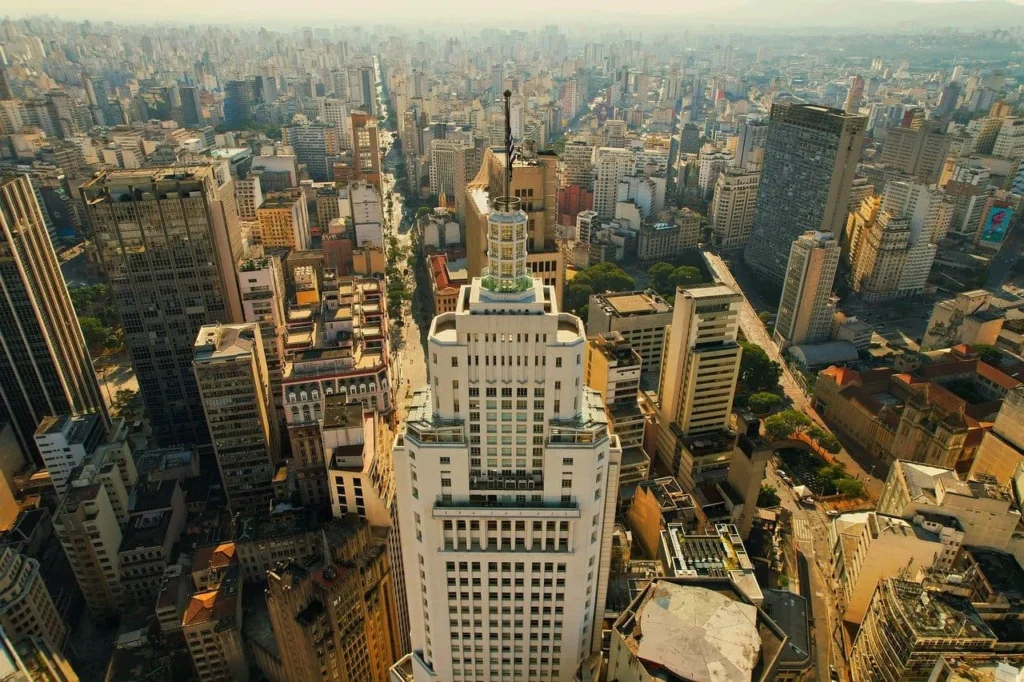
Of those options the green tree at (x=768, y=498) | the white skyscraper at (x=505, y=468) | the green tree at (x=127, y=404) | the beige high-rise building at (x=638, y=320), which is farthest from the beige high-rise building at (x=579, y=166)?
the white skyscraper at (x=505, y=468)

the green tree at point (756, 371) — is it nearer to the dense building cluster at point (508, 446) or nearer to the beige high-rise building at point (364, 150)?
the dense building cluster at point (508, 446)

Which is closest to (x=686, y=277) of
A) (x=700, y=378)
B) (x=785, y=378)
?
(x=785, y=378)

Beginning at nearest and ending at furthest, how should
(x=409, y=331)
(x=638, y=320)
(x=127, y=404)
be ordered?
1. (x=638, y=320)
2. (x=127, y=404)
3. (x=409, y=331)

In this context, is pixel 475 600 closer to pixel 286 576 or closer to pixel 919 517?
pixel 286 576

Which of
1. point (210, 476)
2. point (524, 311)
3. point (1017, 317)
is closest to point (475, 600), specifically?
point (524, 311)

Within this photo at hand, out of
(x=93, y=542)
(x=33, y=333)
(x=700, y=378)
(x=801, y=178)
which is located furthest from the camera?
(x=801, y=178)

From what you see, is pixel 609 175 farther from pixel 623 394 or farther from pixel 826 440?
pixel 623 394
